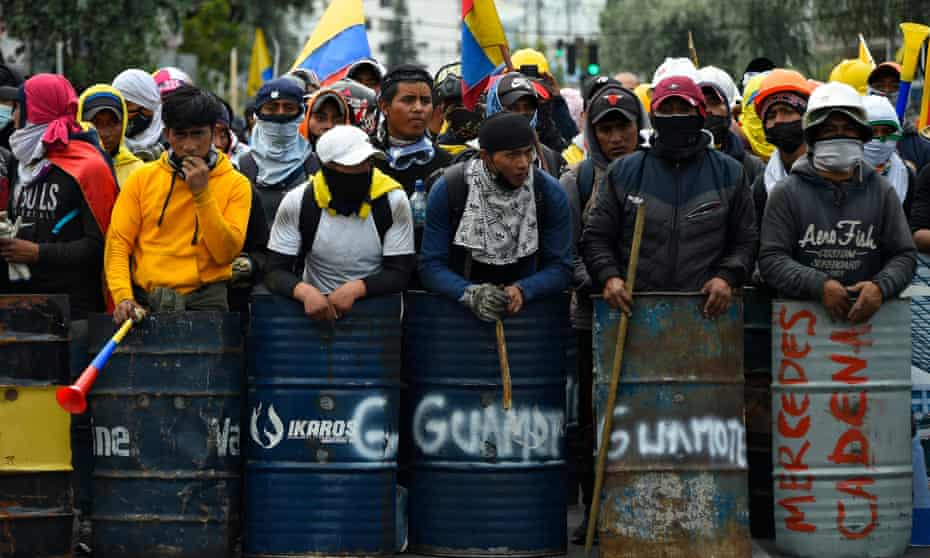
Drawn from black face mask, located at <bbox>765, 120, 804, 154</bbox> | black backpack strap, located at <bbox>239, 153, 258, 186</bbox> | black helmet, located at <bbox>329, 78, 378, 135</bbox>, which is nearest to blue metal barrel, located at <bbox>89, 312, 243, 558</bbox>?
black backpack strap, located at <bbox>239, 153, 258, 186</bbox>

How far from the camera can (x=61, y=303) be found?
732cm

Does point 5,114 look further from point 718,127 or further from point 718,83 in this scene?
point 718,83

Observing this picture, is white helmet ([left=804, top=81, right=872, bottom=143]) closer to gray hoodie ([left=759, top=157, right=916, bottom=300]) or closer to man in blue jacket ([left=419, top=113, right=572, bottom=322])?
gray hoodie ([left=759, top=157, right=916, bottom=300])

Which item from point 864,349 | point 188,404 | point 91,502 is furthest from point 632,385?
point 91,502

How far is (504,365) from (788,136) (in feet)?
7.20

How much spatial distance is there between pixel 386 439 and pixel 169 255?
50.7 inches

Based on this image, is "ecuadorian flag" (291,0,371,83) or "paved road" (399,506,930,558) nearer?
"paved road" (399,506,930,558)

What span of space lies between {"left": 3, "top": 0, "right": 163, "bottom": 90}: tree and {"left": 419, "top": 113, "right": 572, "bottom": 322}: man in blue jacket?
15.7 m

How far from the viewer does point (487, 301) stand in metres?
7.25

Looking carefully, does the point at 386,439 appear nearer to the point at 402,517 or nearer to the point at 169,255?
the point at 402,517

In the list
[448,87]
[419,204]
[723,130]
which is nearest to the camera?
[419,204]

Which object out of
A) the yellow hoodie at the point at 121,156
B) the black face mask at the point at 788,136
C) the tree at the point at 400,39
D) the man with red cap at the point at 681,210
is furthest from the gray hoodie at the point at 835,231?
the tree at the point at 400,39

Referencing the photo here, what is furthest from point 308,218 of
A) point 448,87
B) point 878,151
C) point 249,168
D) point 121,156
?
point 878,151

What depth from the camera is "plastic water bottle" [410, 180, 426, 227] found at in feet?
26.4
